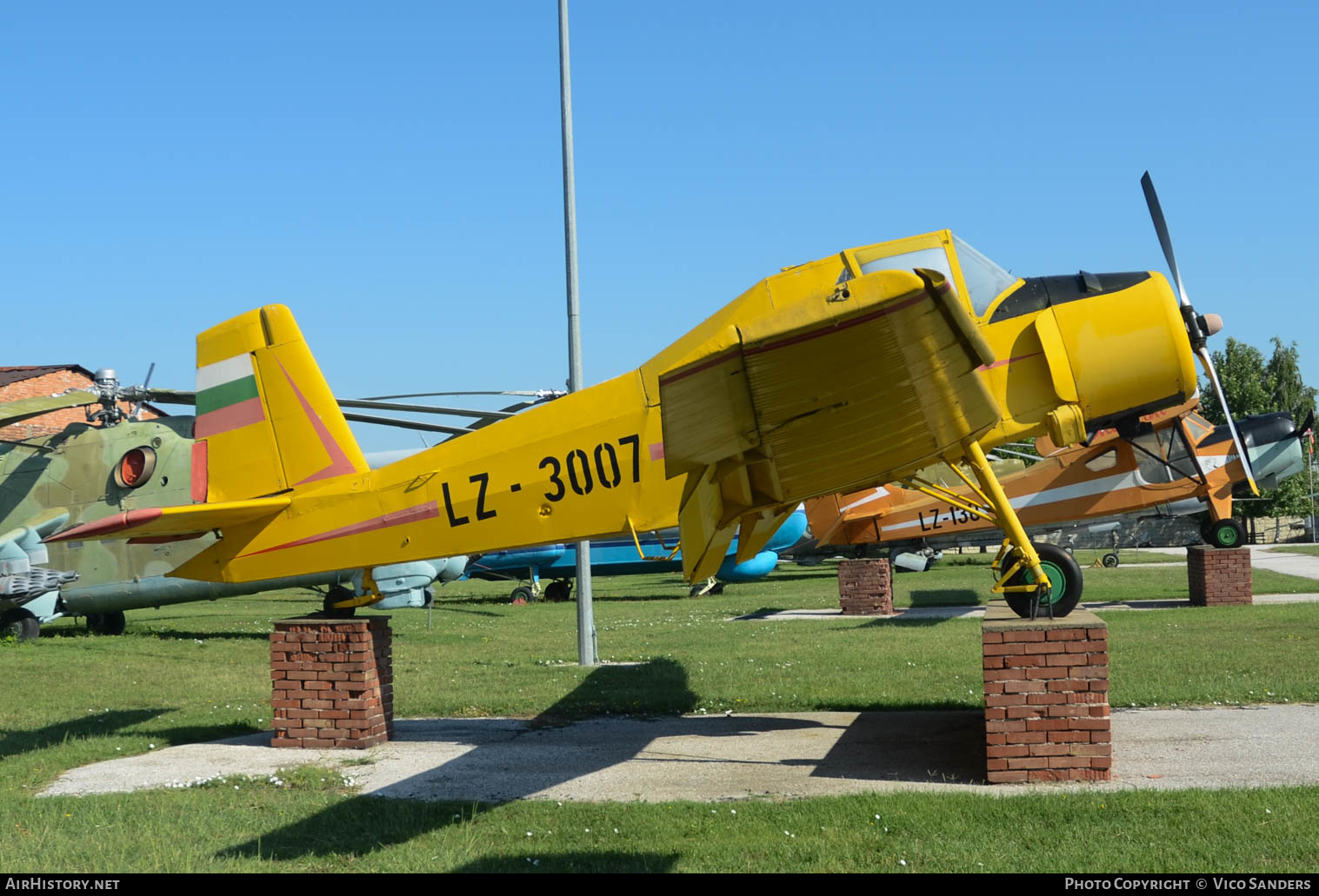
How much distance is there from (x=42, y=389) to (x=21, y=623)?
28.0 m

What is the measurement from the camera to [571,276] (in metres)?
14.3

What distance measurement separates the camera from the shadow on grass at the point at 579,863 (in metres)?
5.33

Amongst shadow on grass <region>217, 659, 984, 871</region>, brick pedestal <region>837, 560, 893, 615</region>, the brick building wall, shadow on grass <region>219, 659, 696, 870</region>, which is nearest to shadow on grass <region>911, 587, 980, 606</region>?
brick pedestal <region>837, 560, 893, 615</region>

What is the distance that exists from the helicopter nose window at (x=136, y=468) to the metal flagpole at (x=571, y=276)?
7962 mm

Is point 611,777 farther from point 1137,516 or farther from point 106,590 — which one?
point 1137,516

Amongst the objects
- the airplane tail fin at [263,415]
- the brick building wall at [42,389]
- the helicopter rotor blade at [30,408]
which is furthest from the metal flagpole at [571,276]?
the brick building wall at [42,389]

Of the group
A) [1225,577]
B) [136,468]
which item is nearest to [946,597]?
[1225,577]

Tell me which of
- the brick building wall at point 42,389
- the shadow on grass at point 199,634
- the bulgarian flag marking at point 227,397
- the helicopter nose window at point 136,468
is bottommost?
the shadow on grass at point 199,634

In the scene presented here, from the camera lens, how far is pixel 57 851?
228 inches

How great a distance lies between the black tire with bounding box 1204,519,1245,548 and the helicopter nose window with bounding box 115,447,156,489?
20.7 meters

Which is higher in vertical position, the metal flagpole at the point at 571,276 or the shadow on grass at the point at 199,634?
the metal flagpole at the point at 571,276

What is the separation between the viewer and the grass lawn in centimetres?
547

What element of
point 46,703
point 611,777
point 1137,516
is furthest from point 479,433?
point 1137,516

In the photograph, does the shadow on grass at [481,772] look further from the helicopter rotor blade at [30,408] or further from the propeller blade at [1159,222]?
the helicopter rotor blade at [30,408]
